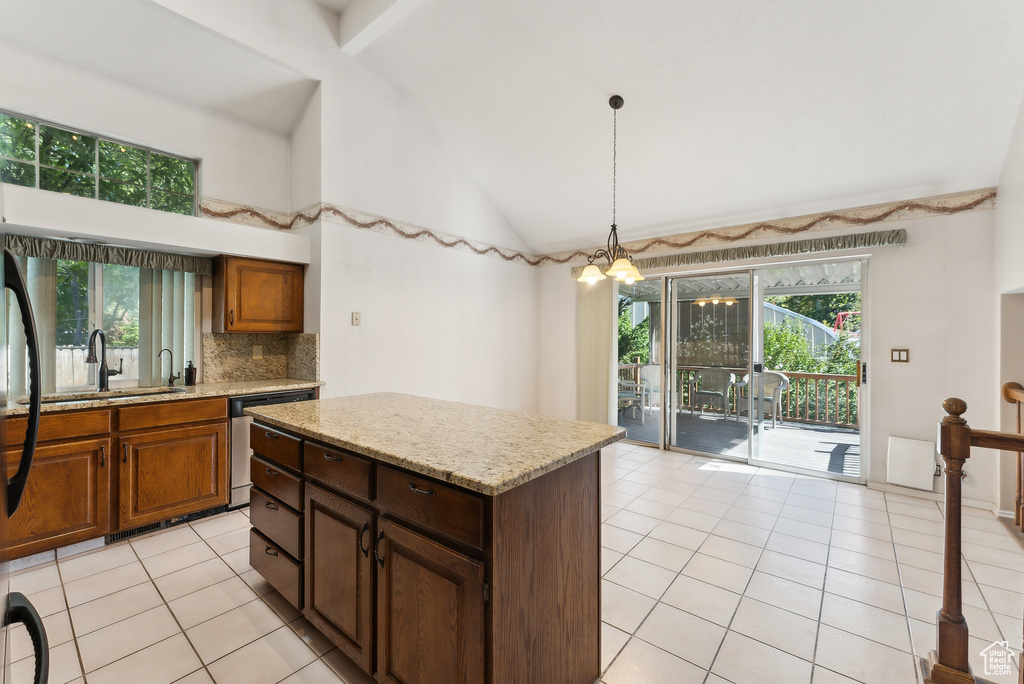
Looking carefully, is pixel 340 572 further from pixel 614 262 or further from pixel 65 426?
pixel 614 262

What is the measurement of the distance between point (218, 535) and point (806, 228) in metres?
5.35

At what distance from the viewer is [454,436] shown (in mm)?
1673

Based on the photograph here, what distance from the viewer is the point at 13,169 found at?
2811 mm

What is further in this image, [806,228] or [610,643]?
[806,228]

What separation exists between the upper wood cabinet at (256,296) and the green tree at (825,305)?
5645 millimetres

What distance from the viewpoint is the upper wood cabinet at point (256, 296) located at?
3377 millimetres

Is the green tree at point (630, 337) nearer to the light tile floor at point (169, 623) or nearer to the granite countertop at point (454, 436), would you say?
the granite countertop at point (454, 436)

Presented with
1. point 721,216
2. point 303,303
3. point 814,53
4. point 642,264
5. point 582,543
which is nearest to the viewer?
point 582,543

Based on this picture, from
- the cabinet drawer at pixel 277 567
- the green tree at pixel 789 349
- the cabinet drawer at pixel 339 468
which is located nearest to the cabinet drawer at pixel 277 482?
the cabinet drawer at pixel 339 468

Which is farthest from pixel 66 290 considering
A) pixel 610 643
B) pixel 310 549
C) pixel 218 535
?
pixel 610 643

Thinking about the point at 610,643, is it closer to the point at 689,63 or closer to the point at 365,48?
the point at 689,63

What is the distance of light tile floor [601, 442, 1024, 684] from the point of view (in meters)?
1.79

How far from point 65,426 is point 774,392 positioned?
6.92 meters

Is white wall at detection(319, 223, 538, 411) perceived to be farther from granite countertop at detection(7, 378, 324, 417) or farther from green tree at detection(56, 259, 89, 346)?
green tree at detection(56, 259, 89, 346)
